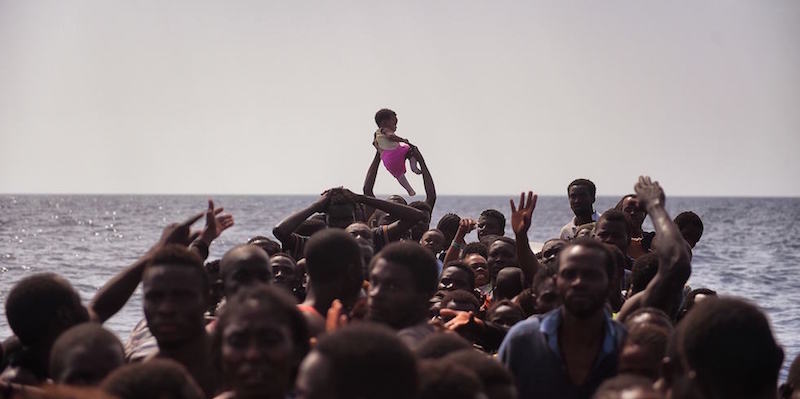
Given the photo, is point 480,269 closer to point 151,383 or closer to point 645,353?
point 645,353

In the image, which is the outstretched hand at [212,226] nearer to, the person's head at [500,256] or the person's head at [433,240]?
the person's head at [500,256]

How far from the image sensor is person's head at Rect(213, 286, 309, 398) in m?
4.66

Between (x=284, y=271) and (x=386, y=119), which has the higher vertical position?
(x=386, y=119)

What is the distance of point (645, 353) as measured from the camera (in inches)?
222

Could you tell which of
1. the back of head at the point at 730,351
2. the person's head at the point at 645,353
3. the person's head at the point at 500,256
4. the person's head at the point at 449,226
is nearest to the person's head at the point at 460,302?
the person's head at the point at 500,256

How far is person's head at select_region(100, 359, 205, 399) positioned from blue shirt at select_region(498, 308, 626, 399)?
71.1 inches

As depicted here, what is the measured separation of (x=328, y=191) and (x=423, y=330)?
3865 mm

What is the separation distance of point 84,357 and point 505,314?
3118mm

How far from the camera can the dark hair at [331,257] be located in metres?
6.59

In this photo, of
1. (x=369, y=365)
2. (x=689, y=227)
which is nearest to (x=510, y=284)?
(x=689, y=227)

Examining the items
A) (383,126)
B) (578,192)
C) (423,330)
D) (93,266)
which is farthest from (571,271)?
(93,266)

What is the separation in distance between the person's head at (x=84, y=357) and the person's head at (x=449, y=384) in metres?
1.42

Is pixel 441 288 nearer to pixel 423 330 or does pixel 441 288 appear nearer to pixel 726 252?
pixel 423 330

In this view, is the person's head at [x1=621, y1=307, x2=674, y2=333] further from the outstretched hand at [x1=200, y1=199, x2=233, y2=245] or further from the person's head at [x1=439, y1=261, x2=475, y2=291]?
the outstretched hand at [x1=200, y1=199, x2=233, y2=245]
